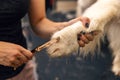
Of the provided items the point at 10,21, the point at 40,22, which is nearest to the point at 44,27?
the point at 40,22

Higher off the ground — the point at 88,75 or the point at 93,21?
the point at 93,21

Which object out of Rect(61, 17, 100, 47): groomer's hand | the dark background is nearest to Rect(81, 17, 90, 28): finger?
Rect(61, 17, 100, 47): groomer's hand

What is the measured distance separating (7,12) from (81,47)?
22cm

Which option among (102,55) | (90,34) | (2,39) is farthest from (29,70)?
(102,55)

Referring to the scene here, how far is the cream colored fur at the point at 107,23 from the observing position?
80cm

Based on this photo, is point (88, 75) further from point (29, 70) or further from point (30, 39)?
point (30, 39)

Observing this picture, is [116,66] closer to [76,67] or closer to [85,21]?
[85,21]

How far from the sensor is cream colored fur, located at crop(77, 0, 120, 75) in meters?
0.80

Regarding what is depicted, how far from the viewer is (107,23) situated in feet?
2.74

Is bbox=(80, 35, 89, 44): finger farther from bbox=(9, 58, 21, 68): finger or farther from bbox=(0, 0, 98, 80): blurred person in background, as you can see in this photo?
bbox=(9, 58, 21, 68): finger

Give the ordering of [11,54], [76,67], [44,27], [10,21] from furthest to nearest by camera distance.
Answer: [76,67] → [44,27] → [10,21] → [11,54]

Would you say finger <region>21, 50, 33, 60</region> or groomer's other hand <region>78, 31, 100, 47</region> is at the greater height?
groomer's other hand <region>78, 31, 100, 47</region>

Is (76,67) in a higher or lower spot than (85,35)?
lower

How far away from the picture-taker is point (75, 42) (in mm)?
815
